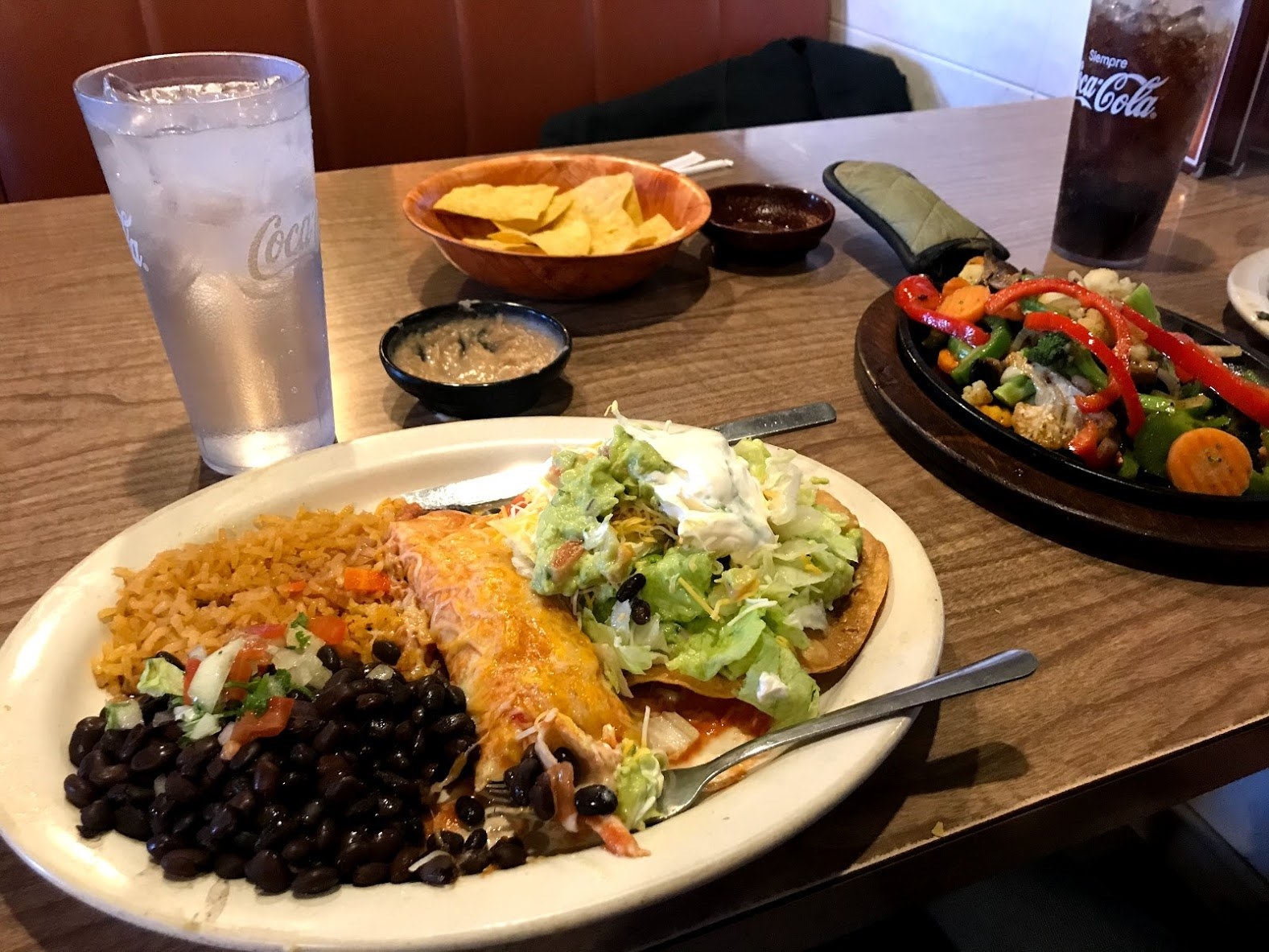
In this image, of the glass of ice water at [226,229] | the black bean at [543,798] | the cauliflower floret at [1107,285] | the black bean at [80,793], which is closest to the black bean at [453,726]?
the black bean at [543,798]

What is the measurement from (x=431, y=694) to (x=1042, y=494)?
986 millimetres

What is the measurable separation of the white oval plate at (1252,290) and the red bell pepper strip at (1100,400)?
0.64 m

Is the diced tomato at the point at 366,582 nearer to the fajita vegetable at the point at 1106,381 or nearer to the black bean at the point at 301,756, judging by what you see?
the black bean at the point at 301,756

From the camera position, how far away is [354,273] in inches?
87.7

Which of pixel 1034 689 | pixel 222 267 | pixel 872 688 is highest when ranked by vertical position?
pixel 222 267

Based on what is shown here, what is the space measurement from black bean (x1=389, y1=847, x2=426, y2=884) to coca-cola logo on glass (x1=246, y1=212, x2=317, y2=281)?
868mm

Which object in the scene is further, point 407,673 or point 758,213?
point 758,213

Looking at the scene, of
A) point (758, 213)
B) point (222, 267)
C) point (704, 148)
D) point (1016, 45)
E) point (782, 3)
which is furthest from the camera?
point (782, 3)

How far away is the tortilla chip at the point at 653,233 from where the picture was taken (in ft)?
6.89

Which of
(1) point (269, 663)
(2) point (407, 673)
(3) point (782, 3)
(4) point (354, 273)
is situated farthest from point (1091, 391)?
(3) point (782, 3)

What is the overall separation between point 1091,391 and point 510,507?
100 cm

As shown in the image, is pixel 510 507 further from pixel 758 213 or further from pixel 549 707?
pixel 758 213

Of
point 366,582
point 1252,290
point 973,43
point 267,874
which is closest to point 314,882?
point 267,874

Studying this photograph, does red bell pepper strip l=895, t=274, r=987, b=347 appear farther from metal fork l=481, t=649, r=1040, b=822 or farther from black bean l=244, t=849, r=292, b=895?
black bean l=244, t=849, r=292, b=895
